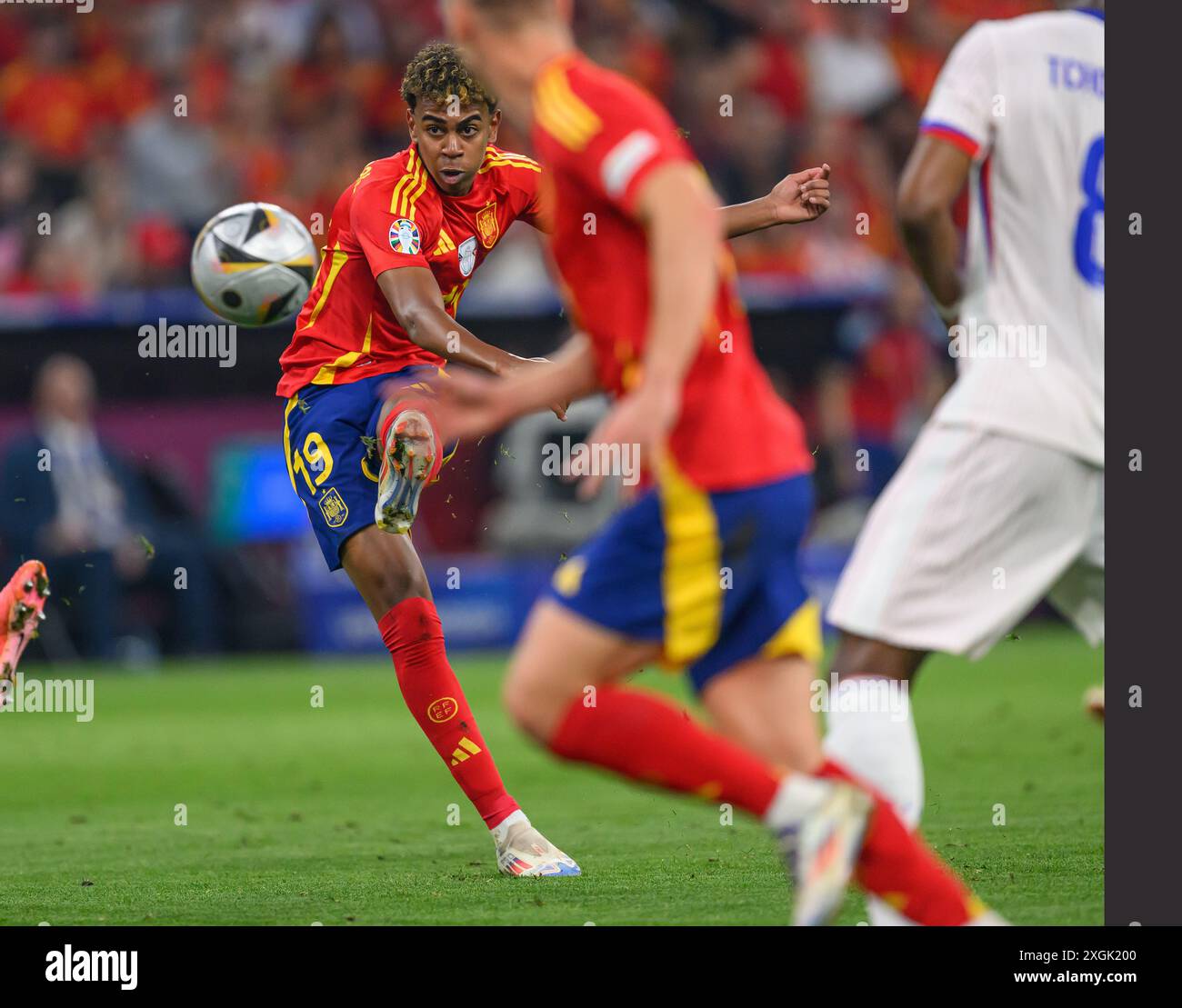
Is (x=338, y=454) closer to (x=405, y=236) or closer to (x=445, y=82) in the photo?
(x=405, y=236)

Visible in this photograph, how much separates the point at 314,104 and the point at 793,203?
1227 centimetres

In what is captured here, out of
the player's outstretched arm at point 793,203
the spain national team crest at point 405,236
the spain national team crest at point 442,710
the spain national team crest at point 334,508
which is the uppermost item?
the spain national team crest at point 405,236

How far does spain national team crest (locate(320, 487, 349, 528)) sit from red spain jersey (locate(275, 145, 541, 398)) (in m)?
0.42

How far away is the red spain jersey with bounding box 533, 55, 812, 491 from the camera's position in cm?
362

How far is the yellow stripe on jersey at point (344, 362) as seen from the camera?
6227 millimetres

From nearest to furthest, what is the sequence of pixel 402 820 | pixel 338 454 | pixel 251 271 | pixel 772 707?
pixel 772 707 < pixel 338 454 < pixel 251 271 < pixel 402 820

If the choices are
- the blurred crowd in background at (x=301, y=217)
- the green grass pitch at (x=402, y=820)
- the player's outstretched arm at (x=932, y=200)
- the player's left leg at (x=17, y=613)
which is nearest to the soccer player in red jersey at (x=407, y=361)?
the green grass pitch at (x=402, y=820)

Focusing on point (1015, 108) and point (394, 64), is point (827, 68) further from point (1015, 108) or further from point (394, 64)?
point (1015, 108)

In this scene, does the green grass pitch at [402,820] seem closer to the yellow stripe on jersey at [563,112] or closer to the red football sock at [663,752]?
the red football sock at [663,752]

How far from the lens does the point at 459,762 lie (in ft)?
19.7

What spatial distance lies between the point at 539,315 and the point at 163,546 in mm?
3354

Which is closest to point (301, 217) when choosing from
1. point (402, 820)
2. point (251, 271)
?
point (251, 271)

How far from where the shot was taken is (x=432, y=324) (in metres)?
5.62

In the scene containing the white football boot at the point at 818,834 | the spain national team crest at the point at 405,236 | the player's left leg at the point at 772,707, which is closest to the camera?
the white football boot at the point at 818,834
